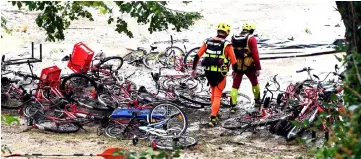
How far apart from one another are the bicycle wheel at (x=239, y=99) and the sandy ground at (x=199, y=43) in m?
0.39

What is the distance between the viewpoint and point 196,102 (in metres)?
12.2

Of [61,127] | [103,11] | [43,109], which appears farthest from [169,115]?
[103,11]

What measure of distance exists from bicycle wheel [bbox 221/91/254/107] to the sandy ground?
1.28ft

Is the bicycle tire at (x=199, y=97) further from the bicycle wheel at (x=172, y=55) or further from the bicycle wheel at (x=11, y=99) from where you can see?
the bicycle wheel at (x=11, y=99)

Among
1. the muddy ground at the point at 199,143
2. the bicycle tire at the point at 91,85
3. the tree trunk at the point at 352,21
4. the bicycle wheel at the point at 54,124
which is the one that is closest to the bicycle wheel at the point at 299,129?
the muddy ground at the point at 199,143

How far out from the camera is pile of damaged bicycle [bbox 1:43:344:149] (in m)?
10.3

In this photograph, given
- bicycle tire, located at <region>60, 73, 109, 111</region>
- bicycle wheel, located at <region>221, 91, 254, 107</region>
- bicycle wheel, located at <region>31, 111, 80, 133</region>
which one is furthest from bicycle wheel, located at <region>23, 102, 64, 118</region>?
bicycle wheel, located at <region>221, 91, 254, 107</region>

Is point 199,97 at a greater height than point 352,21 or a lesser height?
lesser

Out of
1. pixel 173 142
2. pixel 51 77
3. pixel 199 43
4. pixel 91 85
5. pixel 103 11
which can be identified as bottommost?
pixel 173 142

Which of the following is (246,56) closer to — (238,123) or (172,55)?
(238,123)

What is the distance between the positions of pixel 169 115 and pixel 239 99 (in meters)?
2.68

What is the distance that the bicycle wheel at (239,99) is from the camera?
12.3m

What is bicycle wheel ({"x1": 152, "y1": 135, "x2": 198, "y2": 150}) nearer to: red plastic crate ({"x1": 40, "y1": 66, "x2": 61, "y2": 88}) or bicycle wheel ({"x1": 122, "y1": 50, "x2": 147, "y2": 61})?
red plastic crate ({"x1": 40, "y1": 66, "x2": 61, "y2": 88})

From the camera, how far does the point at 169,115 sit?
10453mm
